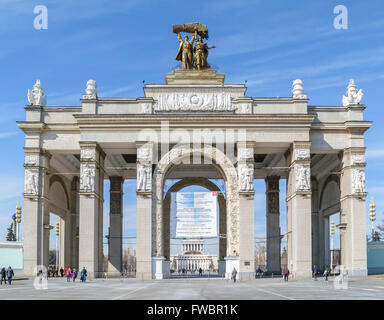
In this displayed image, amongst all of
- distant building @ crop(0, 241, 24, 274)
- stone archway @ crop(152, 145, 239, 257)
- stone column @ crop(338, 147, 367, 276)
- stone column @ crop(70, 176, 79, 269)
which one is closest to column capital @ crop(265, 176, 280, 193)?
stone archway @ crop(152, 145, 239, 257)

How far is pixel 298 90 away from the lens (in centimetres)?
5116

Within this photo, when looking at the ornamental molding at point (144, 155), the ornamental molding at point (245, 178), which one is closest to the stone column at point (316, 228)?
the ornamental molding at point (245, 178)

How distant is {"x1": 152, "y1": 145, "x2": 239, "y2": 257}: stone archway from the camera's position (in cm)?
4991

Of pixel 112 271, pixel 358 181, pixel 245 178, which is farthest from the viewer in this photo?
pixel 112 271

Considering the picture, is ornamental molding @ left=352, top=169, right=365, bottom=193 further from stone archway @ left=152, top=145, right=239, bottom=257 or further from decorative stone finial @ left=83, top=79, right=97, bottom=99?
decorative stone finial @ left=83, top=79, right=97, bottom=99

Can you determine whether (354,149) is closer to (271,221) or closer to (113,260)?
(271,221)

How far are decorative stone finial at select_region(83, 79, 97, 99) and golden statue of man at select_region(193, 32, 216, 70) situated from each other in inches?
367

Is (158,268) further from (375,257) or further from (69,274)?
(375,257)

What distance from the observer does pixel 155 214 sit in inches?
1978

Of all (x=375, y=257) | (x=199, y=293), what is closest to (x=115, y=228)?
(x=375, y=257)

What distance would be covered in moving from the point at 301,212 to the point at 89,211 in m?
16.5
